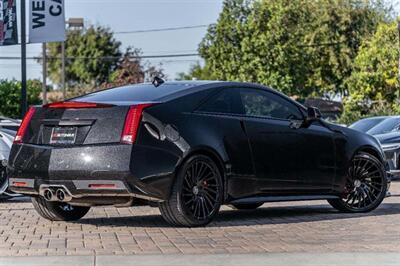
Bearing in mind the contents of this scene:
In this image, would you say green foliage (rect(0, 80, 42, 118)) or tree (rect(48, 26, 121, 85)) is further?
tree (rect(48, 26, 121, 85))

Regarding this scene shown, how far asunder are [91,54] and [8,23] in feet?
230

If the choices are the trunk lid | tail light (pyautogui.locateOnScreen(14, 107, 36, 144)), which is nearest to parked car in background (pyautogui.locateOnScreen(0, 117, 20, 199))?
tail light (pyautogui.locateOnScreen(14, 107, 36, 144))

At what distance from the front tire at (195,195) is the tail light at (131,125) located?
2.13 feet

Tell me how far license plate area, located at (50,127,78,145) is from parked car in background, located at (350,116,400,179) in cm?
687

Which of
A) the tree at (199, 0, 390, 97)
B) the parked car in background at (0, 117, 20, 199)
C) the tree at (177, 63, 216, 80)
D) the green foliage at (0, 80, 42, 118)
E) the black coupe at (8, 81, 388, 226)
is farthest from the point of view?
the tree at (177, 63, 216, 80)

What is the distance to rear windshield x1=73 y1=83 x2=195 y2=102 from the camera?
9.38m

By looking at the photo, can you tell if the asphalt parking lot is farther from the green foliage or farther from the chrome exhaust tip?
the green foliage

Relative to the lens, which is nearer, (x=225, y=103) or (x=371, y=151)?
(x=225, y=103)

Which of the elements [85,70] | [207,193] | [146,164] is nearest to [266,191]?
[207,193]

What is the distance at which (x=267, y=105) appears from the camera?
10.4 m

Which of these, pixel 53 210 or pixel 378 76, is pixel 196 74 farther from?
pixel 53 210

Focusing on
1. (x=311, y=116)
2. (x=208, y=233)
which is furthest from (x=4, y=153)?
(x=208, y=233)

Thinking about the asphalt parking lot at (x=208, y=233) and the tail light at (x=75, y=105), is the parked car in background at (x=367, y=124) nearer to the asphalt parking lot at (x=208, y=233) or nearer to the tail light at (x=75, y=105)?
the asphalt parking lot at (x=208, y=233)

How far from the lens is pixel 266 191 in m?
9.98
